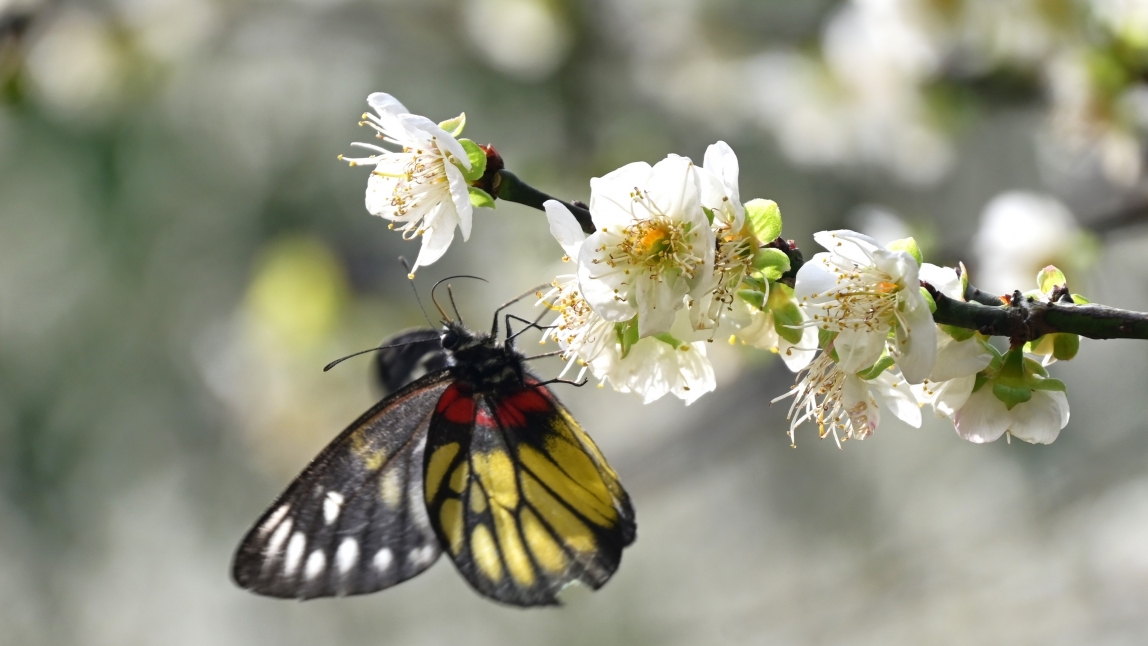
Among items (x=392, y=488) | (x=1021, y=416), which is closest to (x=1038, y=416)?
(x=1021, y=416)

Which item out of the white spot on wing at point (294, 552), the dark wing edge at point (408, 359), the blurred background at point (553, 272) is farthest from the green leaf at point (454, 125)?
the blurred background at point (553, 272)

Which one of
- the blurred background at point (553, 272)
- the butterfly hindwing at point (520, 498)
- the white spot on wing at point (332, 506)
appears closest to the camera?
the butterfly hindwing at point (520, 498)

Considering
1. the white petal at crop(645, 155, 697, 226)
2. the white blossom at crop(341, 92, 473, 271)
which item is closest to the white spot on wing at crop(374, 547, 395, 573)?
the white blossom at crop(341, 92, 473, 271)

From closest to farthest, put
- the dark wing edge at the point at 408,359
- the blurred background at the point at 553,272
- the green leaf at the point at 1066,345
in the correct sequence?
1. the green leaf at the point at 1066,345
2. the dark wing edge at the point at 408,359
3. the blurred background at the point at 553,272

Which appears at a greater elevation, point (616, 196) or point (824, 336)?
point (616, 196)

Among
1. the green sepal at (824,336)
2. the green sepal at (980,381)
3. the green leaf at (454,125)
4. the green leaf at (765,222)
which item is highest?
the green leaf at (454,125)

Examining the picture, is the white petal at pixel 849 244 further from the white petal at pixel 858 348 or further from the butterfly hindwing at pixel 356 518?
the butterfly hindwing at pixel 356 518

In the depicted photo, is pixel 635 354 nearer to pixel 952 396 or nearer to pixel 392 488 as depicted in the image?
pixel 952 396
